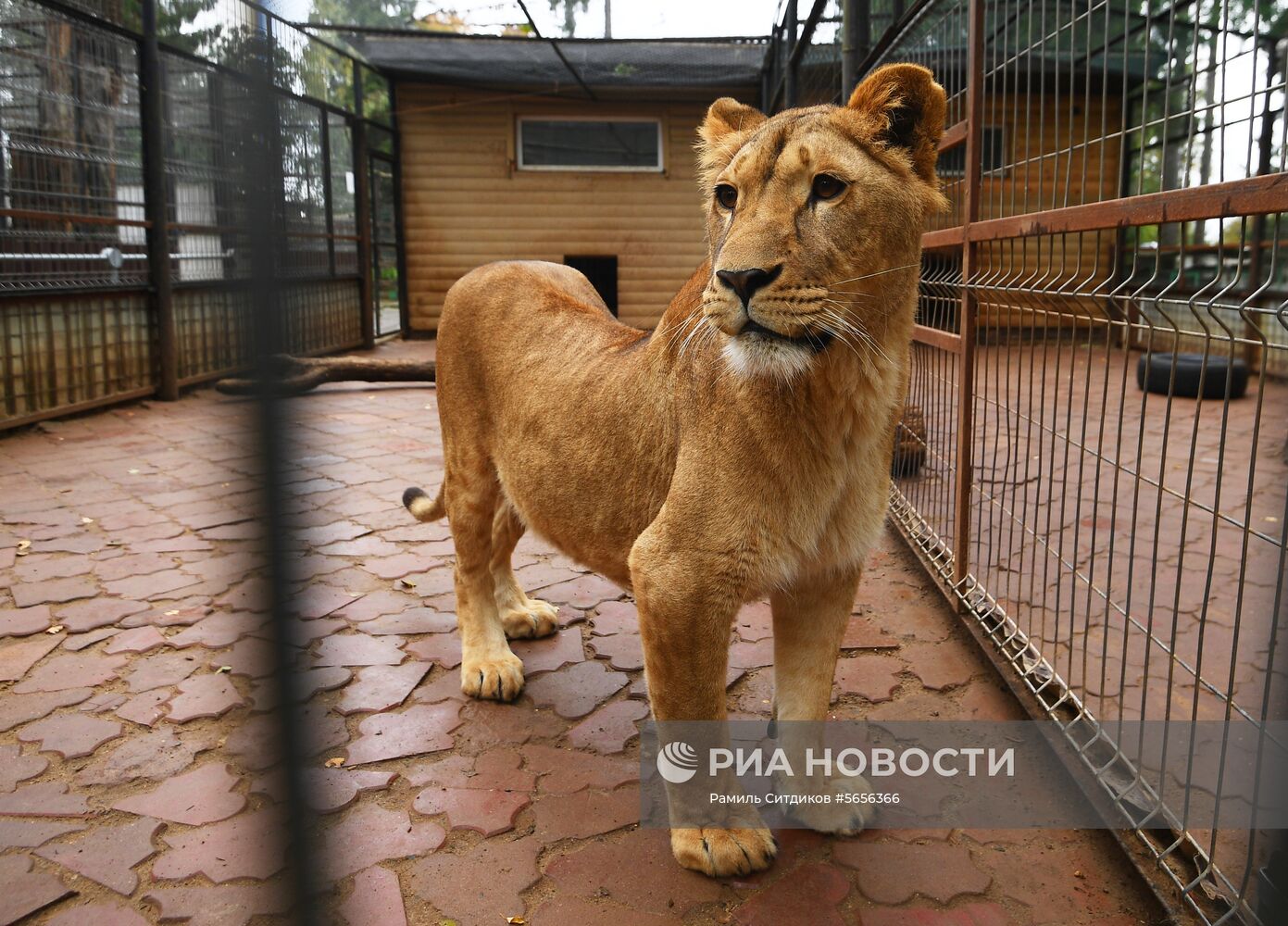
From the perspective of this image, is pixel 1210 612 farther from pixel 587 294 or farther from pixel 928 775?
pixel 587 294

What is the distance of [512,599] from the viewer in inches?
161

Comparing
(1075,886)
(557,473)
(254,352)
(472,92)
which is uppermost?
(472,92)

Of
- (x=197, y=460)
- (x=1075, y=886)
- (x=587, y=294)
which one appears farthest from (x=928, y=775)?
(x=197, y=460)

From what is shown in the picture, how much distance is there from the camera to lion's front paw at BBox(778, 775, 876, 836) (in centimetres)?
269

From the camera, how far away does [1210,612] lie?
13.6ft

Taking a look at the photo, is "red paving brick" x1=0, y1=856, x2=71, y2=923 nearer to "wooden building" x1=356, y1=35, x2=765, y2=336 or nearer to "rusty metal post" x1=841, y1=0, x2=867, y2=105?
"rusty metal post" x1=841, y1=0, x2=867, y2=105

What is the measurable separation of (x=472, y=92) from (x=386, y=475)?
10827 millimetres

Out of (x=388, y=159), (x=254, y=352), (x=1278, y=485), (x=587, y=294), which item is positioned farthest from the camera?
(x=388, y=159)

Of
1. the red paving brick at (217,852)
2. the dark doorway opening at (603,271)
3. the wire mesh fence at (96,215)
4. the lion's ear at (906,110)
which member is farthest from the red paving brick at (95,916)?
the dark doorway opening at (603,271)

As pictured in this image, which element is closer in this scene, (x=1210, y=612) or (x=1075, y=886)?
(x=1075, y=886)

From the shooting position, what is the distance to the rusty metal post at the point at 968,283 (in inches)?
147

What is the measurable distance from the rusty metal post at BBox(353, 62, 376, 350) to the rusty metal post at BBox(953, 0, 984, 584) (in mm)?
11568

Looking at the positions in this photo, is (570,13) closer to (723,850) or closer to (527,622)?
(527,622)

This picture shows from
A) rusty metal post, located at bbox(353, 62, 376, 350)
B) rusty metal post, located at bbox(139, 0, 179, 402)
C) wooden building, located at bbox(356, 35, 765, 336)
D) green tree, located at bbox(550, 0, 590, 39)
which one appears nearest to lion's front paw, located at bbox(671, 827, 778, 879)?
rusty metal post, located at bbox(139, 0, 179, 402)
